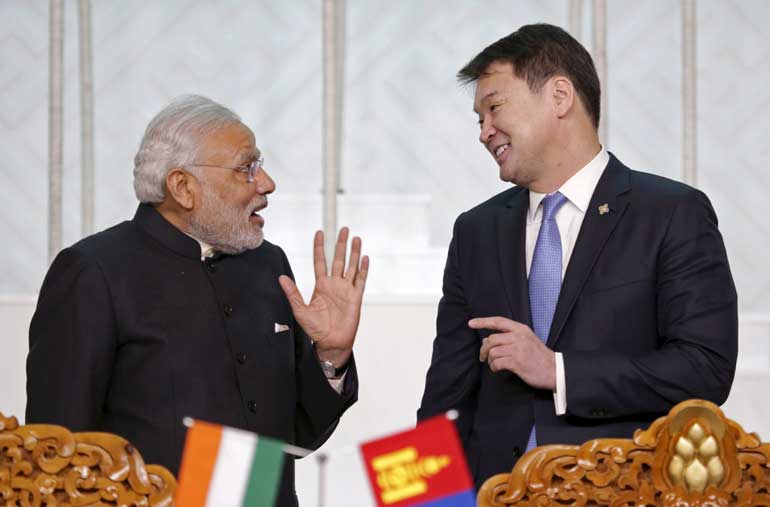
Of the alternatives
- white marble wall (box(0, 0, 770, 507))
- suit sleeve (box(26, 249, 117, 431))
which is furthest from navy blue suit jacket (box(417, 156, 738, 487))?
white marble wall (box(0, 0, 770, 507))

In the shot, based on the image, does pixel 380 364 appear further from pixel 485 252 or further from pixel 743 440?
pixel 743 440

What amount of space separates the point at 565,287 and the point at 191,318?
797 mm

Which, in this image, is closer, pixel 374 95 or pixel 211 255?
pixel 211 255

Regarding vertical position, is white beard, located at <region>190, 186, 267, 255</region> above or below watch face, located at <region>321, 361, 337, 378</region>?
above

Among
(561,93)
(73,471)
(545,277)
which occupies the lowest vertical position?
(73,471)

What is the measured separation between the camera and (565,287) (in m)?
2.30

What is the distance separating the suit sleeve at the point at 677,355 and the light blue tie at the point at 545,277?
13 cm

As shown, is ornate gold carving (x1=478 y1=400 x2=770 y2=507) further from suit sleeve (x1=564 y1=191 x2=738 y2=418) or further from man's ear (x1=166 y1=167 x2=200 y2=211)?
man's ear (x1=166 y1=167 x2=200 y2=211)

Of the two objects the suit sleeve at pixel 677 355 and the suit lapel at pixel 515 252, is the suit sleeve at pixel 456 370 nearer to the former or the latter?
the suit lapel at pixel 515 252

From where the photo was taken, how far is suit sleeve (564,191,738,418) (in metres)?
2.19

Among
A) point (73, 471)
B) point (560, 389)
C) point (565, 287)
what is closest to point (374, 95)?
point (565, 287)

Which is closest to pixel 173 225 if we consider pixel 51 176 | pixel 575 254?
pixel 575 254

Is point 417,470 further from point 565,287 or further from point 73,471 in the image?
point 565,287

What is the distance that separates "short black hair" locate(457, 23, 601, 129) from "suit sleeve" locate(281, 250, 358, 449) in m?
0.73
